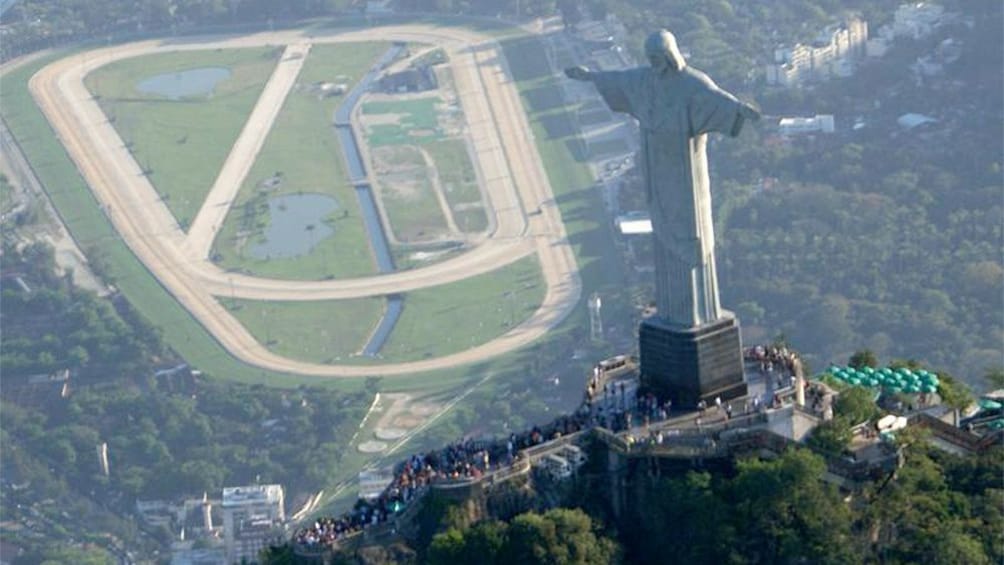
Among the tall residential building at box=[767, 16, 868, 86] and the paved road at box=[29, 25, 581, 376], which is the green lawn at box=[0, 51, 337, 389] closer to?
the paved road at box=[29, 25, 581, 376]

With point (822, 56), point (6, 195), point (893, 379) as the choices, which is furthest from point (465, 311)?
point (893, 379)

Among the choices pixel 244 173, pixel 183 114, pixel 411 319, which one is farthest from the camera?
pixel 183 114

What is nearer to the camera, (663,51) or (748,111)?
(748,111)

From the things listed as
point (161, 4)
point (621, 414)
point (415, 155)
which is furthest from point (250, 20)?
point (621, 414)

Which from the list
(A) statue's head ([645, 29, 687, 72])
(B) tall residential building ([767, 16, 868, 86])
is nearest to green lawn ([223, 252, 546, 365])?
(B) tall residential building ([767, 16, 868, 86])

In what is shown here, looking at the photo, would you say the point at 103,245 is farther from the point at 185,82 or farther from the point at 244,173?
the point at 185,82
